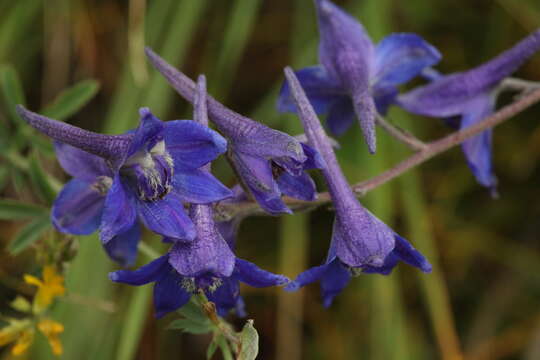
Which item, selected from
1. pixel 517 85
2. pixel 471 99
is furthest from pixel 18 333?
pixel 517 85

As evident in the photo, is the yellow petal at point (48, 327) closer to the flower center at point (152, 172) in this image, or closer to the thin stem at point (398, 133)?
the flower center at point (152, 172)

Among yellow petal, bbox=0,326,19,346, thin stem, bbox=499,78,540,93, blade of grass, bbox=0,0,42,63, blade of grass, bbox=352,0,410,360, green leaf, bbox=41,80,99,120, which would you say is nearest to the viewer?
yellow petal, bbox=0,326,19,346

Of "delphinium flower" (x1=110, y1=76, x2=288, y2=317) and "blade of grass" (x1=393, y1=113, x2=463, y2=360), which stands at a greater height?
"delphinium flower" (x1=110, y1=76, x2=288, y2=317)

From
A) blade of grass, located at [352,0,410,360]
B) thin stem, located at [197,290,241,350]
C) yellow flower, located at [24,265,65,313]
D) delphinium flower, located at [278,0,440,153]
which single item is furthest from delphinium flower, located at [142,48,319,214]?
Result: blade of grass, located at [352,0,410,360]

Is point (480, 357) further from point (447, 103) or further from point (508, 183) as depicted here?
point (447, 103)

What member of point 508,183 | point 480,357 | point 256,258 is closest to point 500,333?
point 480,357

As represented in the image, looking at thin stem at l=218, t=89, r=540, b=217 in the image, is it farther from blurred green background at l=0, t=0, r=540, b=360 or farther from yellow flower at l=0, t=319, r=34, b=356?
blurred green background at l=0, t=0, r=540, b=360

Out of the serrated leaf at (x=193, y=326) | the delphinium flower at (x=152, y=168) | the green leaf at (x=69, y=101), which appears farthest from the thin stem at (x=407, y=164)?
the green leaf at (x=69, y=101)
